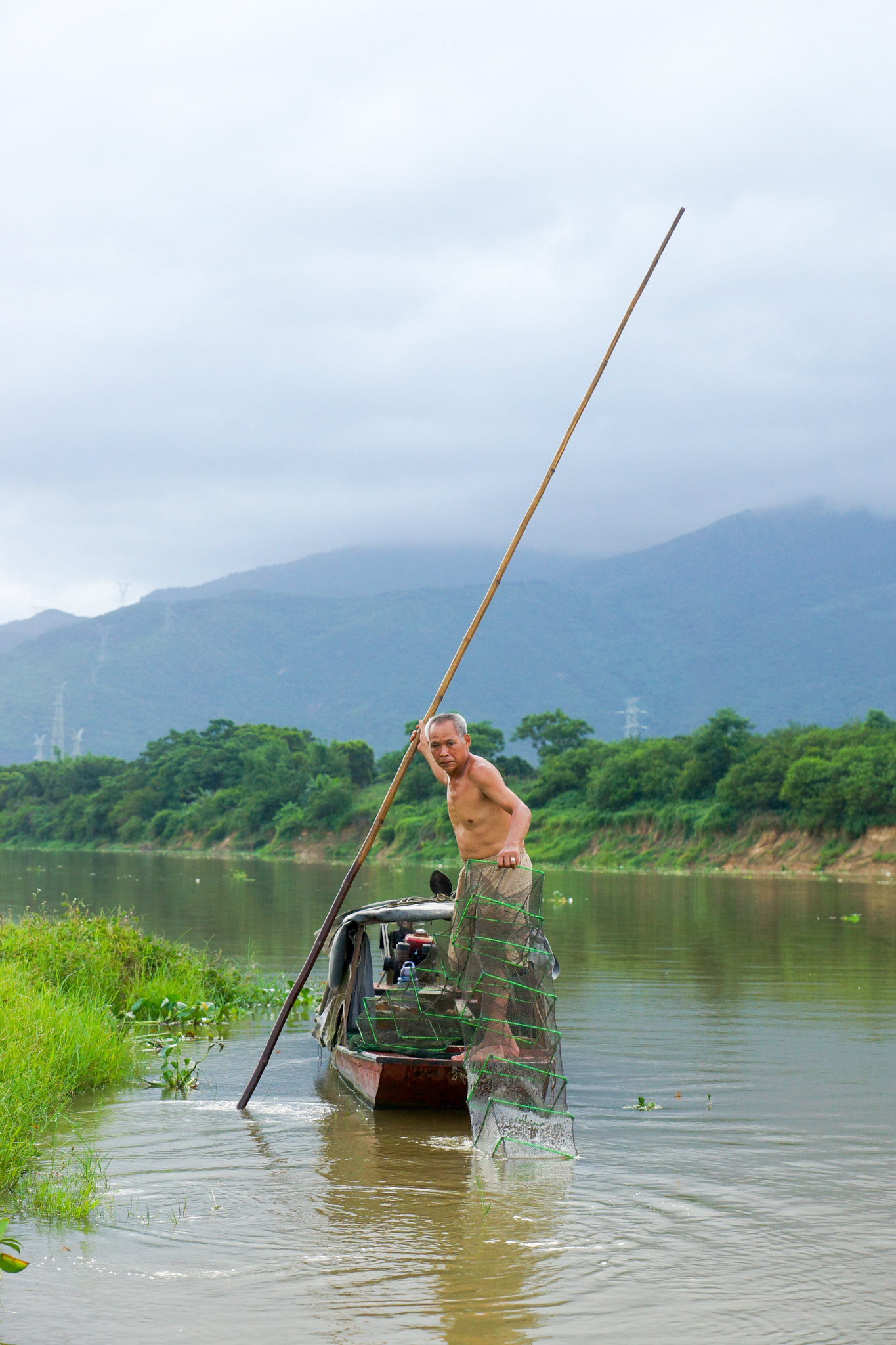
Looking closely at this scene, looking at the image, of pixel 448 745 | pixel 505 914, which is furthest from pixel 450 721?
pixel 505 914

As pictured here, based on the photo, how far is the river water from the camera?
18.4 ft

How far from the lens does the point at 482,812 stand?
921 cm

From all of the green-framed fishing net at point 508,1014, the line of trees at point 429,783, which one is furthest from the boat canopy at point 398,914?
the line of trees at point 429,783

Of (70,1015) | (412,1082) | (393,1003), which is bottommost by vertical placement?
(412,1082)

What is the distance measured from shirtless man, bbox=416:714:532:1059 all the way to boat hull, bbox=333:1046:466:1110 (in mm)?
950

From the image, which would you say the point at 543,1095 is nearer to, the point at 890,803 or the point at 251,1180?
the point at 251,1180

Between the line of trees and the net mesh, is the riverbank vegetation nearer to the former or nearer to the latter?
the line of trees

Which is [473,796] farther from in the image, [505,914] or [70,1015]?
[70,1015]

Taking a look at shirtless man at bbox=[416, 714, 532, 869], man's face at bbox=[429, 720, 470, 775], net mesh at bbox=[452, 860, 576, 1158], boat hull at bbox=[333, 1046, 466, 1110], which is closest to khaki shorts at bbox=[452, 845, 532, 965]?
net mesh at bbox=[452, 860, 576, 1158]

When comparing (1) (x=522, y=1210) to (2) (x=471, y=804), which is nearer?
(1) (x=522, y=1210)

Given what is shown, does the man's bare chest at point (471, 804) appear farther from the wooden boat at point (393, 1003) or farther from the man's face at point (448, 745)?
the wooden boat at point (393, 1003)

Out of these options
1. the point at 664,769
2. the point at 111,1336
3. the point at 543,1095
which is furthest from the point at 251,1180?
the point at 664,769

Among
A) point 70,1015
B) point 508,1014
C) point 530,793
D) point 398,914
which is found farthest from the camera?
point 530,793

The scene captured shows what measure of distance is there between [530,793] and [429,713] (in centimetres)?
5580
